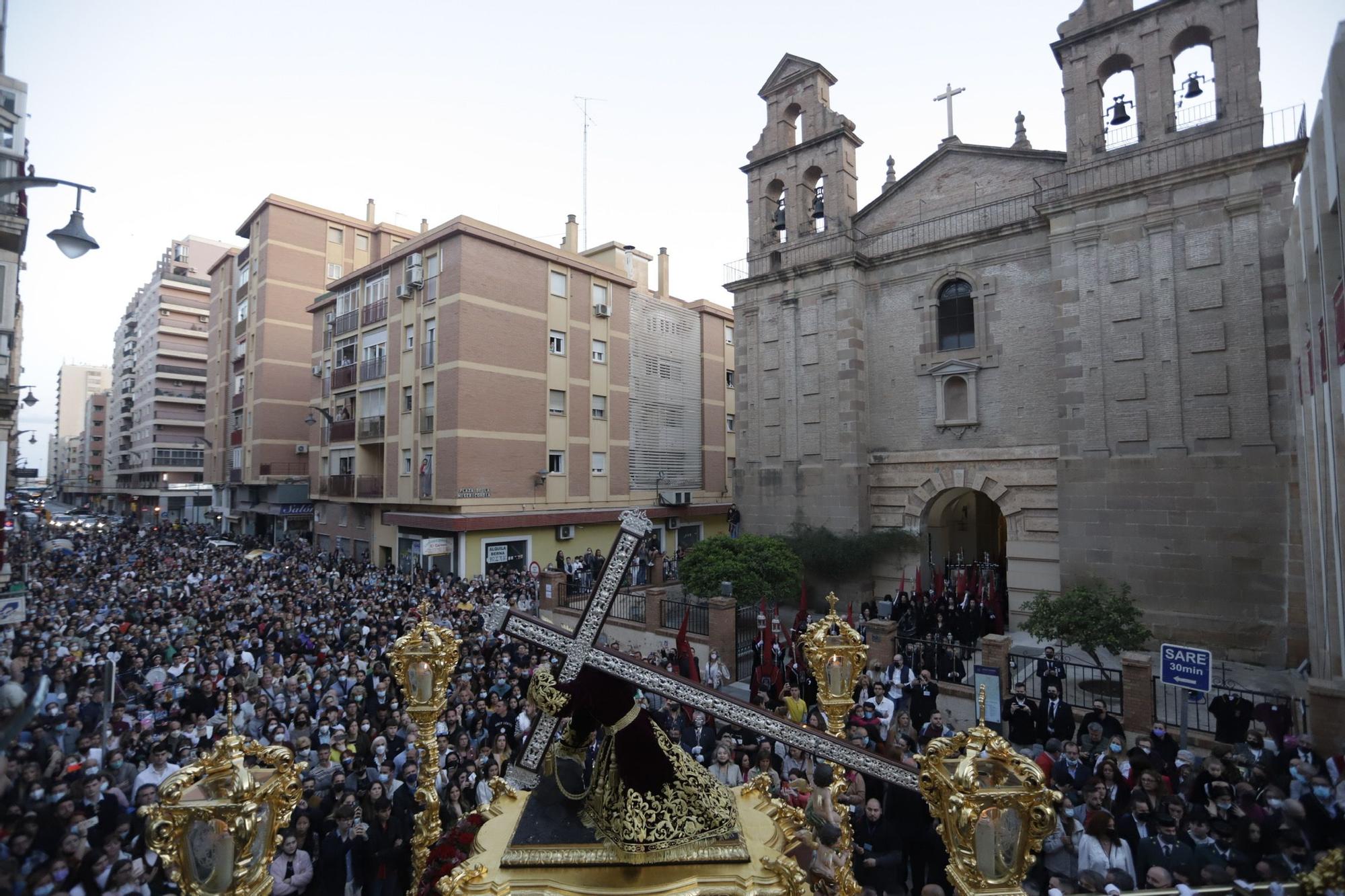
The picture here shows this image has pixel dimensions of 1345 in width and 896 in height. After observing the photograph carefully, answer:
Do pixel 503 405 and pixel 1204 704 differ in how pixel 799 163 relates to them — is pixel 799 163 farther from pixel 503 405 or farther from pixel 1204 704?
pixel 1204 704

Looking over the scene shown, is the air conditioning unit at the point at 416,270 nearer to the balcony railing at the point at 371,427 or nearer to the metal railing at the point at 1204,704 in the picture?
the balcony railing at the point at 371,427

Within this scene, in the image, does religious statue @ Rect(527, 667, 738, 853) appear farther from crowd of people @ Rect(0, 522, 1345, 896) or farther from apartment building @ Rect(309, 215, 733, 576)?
apartment building @ Rect(309, 215, 733, 576)

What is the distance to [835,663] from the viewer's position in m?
5.21

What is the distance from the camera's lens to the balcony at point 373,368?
93.5 ft

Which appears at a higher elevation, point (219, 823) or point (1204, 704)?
point (219, 823)

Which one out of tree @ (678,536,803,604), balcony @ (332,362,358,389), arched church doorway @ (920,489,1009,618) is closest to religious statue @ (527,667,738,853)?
tree @ (678,536,803,604)

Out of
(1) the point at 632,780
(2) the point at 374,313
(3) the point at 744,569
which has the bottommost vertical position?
(3) the point at 744,569

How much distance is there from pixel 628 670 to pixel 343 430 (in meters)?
30.0

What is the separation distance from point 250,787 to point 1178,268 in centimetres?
1909

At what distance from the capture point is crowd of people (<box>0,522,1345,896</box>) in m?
5.04

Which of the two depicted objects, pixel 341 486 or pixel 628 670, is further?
pixel 341 486

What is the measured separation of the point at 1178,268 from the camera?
1557 cm

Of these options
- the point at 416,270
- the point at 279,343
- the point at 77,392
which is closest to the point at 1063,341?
the point at 416,270

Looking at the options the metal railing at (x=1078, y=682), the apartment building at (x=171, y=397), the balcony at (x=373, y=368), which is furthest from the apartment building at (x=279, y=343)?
the metal railing at (x=1078, y=682)
